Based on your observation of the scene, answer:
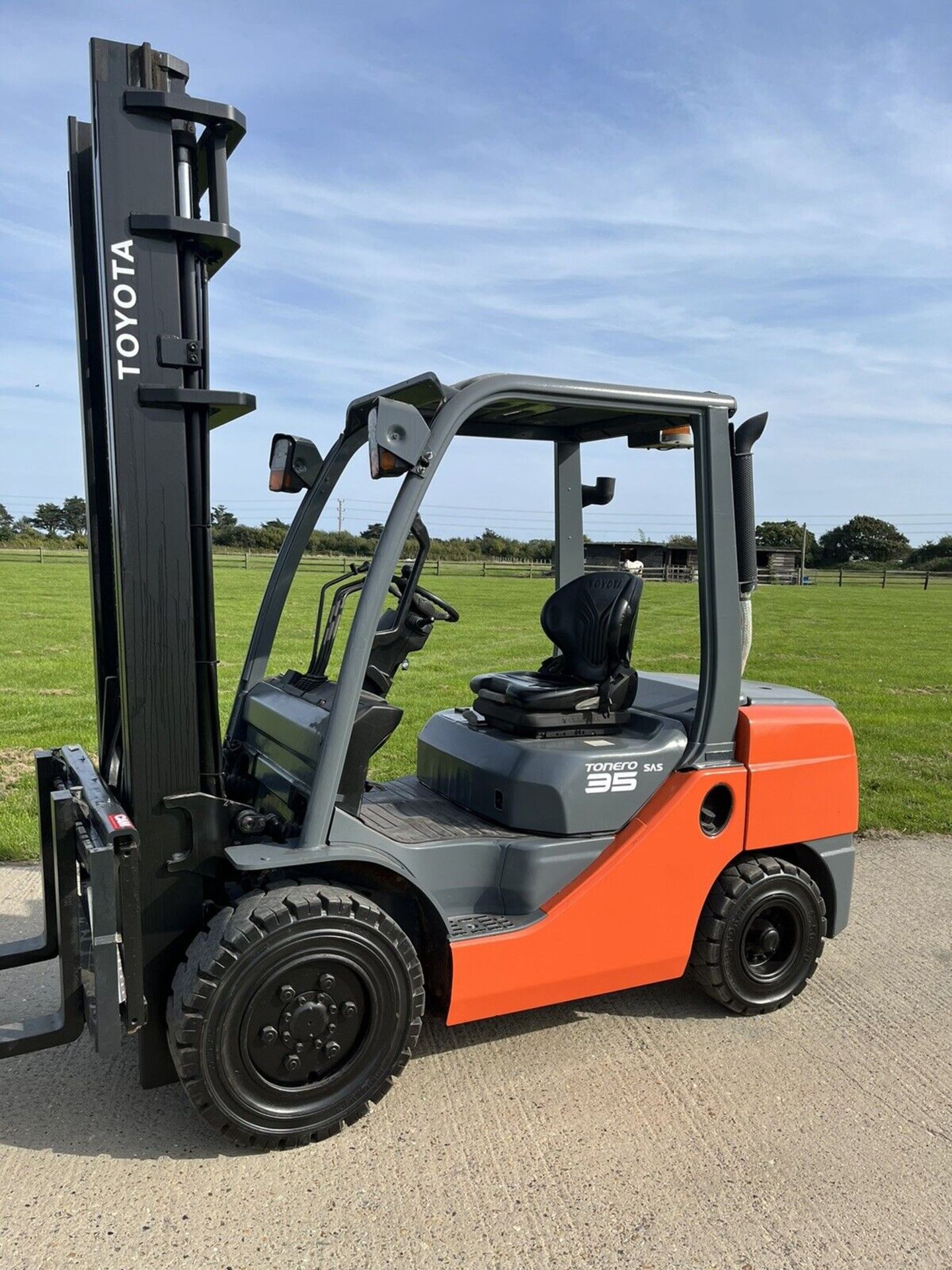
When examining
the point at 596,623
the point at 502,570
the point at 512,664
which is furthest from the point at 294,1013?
the point at 502,570

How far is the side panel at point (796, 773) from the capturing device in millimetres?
4039

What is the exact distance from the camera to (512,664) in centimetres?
1467

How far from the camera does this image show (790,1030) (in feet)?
13.2

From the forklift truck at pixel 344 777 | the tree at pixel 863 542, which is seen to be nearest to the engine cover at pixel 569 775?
the forklift truck at pixel 344 777

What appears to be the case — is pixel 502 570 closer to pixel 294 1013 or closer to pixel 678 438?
pixel 678 438

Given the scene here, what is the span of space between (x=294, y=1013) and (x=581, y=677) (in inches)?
73.0

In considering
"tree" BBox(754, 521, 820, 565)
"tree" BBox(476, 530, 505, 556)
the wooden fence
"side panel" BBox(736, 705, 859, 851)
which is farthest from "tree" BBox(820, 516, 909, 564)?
"side panel" BBox(736, 705, 859, 851)

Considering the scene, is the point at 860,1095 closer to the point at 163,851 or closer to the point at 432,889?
the point at 432,889

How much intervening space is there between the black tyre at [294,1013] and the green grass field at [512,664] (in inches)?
131

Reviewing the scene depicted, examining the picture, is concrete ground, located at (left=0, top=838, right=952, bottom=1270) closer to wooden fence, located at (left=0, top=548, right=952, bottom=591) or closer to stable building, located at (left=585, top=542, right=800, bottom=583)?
stable building, located at (left=585, top=542, right=800, bottom=583)

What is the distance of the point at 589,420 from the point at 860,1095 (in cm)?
292

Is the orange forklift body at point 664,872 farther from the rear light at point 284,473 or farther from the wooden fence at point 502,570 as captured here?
the wooden fence at point 502,570

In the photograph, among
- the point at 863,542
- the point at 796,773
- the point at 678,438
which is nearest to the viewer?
the point at 678,438

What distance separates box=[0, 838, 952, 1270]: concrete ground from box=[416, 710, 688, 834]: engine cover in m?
0.90
